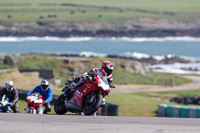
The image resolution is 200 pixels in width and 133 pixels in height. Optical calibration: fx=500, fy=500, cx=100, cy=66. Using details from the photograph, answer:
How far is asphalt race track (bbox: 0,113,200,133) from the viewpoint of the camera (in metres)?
9.25

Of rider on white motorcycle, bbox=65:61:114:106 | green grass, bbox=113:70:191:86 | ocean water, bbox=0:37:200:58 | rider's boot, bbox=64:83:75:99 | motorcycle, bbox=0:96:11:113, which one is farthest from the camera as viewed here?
ocean water, bbox=0:37:200:58

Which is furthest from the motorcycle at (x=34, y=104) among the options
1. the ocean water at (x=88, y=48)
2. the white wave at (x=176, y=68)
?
the ocean water at (x=88, y=48)

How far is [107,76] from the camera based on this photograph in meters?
12.9

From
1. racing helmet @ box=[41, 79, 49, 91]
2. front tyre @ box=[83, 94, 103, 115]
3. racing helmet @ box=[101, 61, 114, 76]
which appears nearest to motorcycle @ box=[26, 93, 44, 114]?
racing helmet @ box=[41, 79, 49, 91]

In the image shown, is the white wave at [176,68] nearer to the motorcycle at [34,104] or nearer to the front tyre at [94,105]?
the motorcycle at [34,104]

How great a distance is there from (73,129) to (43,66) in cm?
5320

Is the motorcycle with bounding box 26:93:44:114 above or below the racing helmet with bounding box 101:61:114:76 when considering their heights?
below

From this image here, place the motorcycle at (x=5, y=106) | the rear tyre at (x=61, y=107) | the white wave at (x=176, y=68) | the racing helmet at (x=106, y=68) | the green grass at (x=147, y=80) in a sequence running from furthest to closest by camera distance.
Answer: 1. the white wave at (x=176, y=68)
2. the green grass at (x=147, y=80)
3. the motorcycle at (x=5, y=106)
4. the rear tyre at (x=61, y=107)
5. the racing helmet at (x=106, y=68)

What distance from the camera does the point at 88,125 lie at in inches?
390

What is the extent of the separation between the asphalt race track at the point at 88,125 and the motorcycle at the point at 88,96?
1122 mm

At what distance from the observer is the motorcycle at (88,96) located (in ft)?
40.6

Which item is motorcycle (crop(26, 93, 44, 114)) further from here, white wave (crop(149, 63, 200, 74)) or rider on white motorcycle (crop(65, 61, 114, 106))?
white wave (crop(149, 63, 200, 74))

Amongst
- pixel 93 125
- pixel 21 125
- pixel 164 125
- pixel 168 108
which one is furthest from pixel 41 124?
pixel 168 108

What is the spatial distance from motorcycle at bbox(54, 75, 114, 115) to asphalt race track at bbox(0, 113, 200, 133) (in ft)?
3.68
